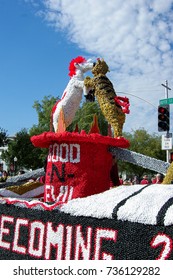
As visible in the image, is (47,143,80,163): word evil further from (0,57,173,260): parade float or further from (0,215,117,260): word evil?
(0,215,117,260): word evil

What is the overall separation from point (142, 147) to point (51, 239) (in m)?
36.3

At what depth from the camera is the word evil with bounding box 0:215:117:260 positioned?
2885 millimetres

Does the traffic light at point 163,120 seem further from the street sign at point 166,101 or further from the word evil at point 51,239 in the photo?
the word evil at point 51,239

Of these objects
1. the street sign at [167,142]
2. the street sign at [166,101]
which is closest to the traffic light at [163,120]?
the street sign at [166,101]

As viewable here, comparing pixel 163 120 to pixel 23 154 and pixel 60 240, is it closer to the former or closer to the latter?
pixel 60 240

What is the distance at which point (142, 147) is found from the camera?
128 feet

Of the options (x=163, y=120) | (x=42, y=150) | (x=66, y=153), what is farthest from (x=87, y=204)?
(x=42, y=150)

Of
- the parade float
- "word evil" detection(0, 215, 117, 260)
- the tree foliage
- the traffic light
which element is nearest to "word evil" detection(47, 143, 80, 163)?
the parade float

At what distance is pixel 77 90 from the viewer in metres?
5.27

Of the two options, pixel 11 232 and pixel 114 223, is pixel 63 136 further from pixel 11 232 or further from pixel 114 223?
pixel 114 223

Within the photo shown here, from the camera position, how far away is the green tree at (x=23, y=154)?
38.7 m
